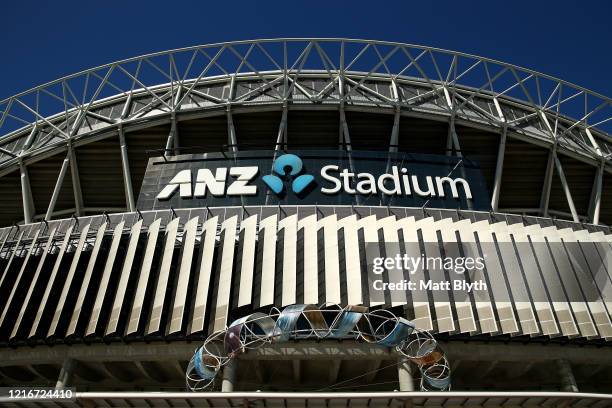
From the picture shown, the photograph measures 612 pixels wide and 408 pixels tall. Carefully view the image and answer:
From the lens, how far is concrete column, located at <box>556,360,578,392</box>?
74.4 ft

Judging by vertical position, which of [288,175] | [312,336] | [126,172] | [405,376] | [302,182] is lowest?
[405,376]

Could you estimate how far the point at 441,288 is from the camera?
2444 cm

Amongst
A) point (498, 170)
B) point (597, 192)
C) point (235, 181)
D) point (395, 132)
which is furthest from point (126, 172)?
point (597, 192)

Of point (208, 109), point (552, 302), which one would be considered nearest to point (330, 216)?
point (552, 302)

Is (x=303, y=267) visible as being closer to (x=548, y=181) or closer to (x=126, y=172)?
(x=126, y=172)

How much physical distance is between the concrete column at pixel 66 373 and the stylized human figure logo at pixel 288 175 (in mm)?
14384

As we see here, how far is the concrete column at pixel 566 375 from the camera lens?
74.4 ft

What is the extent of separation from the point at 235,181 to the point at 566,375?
812 inches

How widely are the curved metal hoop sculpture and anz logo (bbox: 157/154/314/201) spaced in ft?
36.9

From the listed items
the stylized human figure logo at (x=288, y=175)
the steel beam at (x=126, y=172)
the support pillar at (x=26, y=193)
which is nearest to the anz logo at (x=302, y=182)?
the stylized human figure logo at (x=288, y=175)

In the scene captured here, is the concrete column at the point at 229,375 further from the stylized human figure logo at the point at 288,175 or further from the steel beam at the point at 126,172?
the steel beam at the point at 126,172

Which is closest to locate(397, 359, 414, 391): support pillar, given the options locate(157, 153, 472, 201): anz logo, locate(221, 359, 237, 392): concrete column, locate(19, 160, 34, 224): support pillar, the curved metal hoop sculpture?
the curved metal hoop sculpture

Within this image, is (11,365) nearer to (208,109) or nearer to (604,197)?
(208,109)

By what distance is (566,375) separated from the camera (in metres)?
23.0
